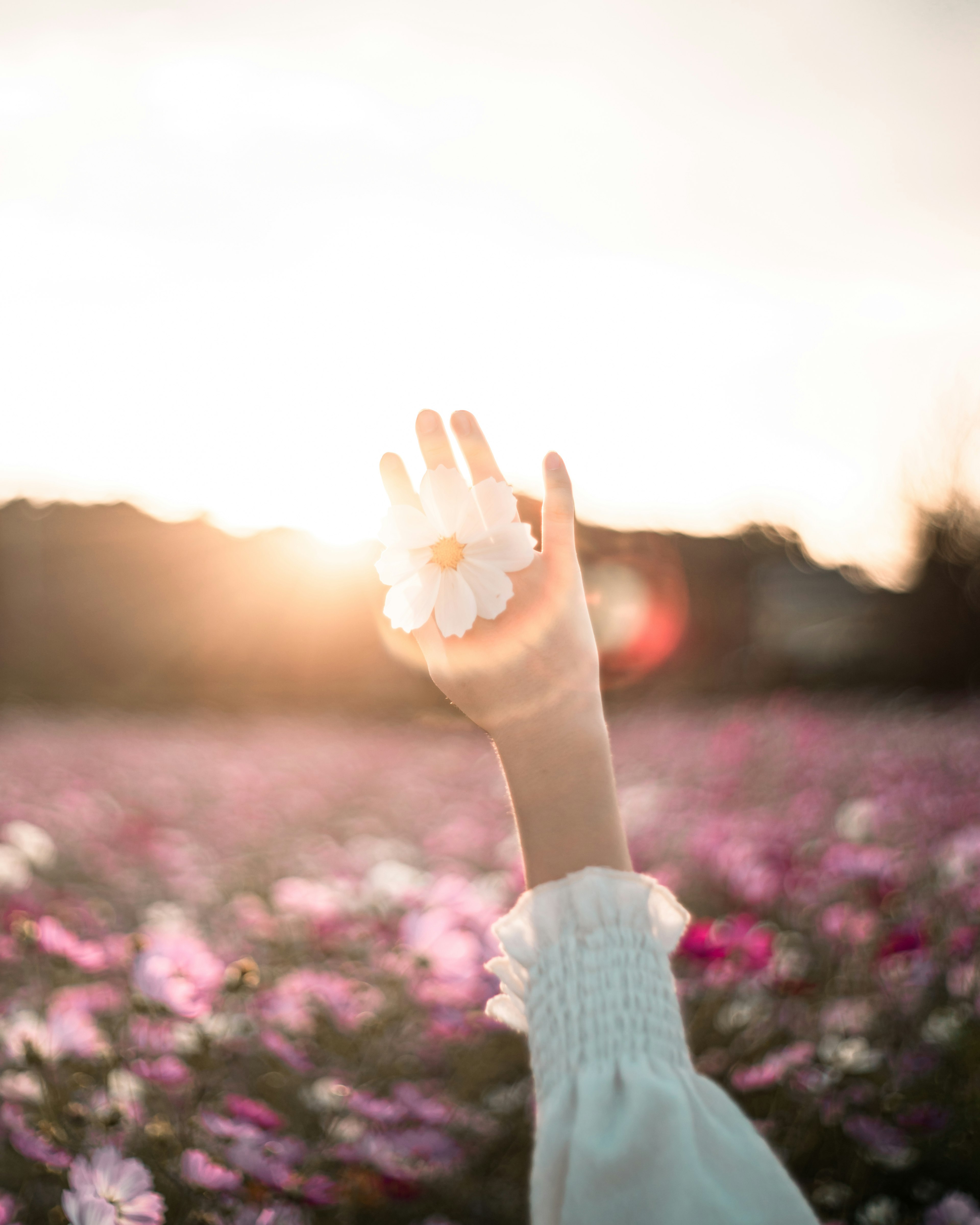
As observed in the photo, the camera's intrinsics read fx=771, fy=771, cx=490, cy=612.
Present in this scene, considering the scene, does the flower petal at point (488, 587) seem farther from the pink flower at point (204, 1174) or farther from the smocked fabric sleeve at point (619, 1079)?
the pink flower at point (204, 1174)

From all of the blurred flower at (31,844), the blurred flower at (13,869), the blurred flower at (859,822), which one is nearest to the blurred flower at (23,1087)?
the blurred flower at (13,869)

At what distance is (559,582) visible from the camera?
0.69 meters

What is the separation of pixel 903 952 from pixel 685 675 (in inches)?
A: 417

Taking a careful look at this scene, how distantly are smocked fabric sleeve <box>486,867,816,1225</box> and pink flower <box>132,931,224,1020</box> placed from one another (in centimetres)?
54

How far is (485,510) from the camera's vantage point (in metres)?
0.73

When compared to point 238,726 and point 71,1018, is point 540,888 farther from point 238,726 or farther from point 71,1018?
point 238,726

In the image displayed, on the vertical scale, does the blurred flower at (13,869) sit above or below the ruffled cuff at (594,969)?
below

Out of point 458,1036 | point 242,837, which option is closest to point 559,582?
point 458,1036

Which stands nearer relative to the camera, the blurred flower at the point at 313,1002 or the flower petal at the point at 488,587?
the flower petal at the point at 488,587

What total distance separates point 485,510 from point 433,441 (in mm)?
102

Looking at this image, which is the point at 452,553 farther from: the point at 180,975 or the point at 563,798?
the point at 180,975

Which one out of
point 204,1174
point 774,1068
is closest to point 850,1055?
point 774,1068

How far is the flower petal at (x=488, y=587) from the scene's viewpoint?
27.0 inches

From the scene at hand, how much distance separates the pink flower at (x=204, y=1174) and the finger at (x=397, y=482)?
2.63 ft
